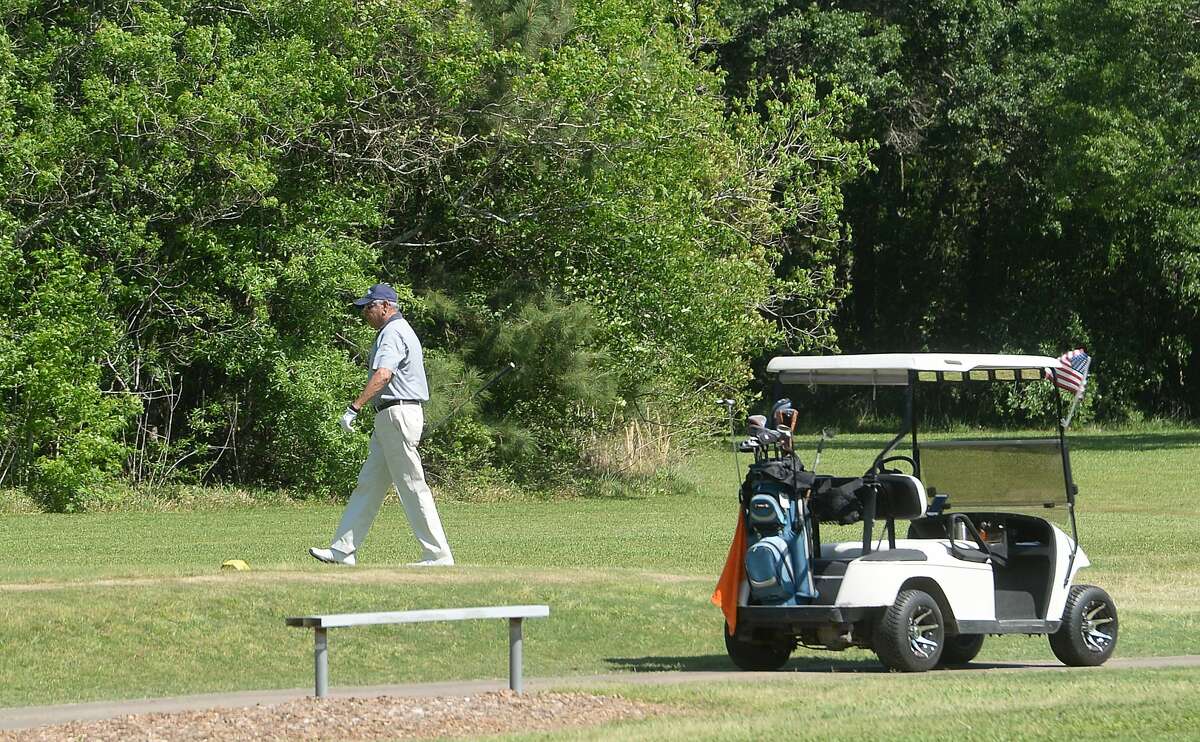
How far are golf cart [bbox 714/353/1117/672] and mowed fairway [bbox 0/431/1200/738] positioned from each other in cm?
40

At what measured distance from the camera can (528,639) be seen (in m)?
13.4

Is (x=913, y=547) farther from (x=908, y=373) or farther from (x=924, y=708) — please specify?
(x=924, y=708)

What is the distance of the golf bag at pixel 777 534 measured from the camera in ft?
39.4

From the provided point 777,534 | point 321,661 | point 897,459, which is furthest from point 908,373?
point 321,661

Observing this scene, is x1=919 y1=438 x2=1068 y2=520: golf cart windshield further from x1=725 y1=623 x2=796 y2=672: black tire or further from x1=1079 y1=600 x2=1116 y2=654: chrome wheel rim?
x1=725 y1=623 x2=796 y2=672: black tire

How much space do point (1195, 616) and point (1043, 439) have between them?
155 inches

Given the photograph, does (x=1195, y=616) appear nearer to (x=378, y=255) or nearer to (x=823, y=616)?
(x=823, y=616)

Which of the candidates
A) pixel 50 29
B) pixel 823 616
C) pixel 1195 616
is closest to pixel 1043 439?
pixel 823 616

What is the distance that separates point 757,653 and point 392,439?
3.53 metres

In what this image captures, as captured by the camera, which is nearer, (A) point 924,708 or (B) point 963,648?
(A) point 924,708

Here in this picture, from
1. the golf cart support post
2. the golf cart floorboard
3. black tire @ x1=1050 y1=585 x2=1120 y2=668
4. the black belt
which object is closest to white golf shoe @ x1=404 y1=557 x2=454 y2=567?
the black belt

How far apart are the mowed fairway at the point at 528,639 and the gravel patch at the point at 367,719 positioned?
45 centimetres

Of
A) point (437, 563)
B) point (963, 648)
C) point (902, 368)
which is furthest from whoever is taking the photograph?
point (437, 563)

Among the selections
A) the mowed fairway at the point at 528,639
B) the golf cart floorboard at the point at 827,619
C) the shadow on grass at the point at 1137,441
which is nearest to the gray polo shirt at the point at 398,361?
the mowed fairway at the point at 528,639
